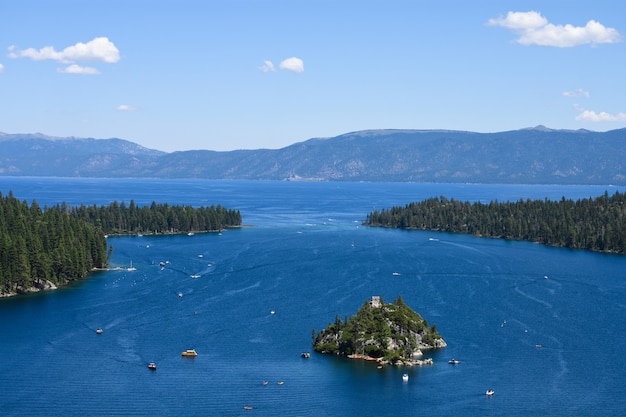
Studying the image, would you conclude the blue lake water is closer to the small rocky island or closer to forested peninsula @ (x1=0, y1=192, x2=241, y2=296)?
the small rocky island

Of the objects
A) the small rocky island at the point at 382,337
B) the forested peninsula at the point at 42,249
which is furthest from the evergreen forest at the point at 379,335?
the forested peninsula at the point at 42,249

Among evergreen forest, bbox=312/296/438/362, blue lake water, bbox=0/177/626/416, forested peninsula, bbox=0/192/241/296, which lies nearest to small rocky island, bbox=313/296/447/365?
evergreen forest, bbox=312/296/438/362

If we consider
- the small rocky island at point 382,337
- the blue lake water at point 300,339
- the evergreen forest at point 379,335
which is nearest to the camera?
the blue lake water at point 300,339

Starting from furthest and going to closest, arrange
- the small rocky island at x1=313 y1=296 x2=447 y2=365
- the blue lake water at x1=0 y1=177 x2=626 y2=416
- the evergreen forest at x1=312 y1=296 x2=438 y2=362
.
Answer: the evergreen forest at x1=312 y1=296 x2=438 y2=362 → the small rocky island at x1=313 y1=296 x2=447 y2=365 → the blue lake water at x1=0 y1=177 x2=626 y2=416

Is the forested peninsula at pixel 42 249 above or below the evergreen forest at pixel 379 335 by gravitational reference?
above

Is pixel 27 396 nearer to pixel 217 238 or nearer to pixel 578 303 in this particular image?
pixel 578 303

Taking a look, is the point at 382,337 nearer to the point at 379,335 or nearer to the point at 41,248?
the point at 379,335

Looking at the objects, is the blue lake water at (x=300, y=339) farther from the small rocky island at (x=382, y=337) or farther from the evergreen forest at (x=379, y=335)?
the evergreen forest at (x=379, y=335)
